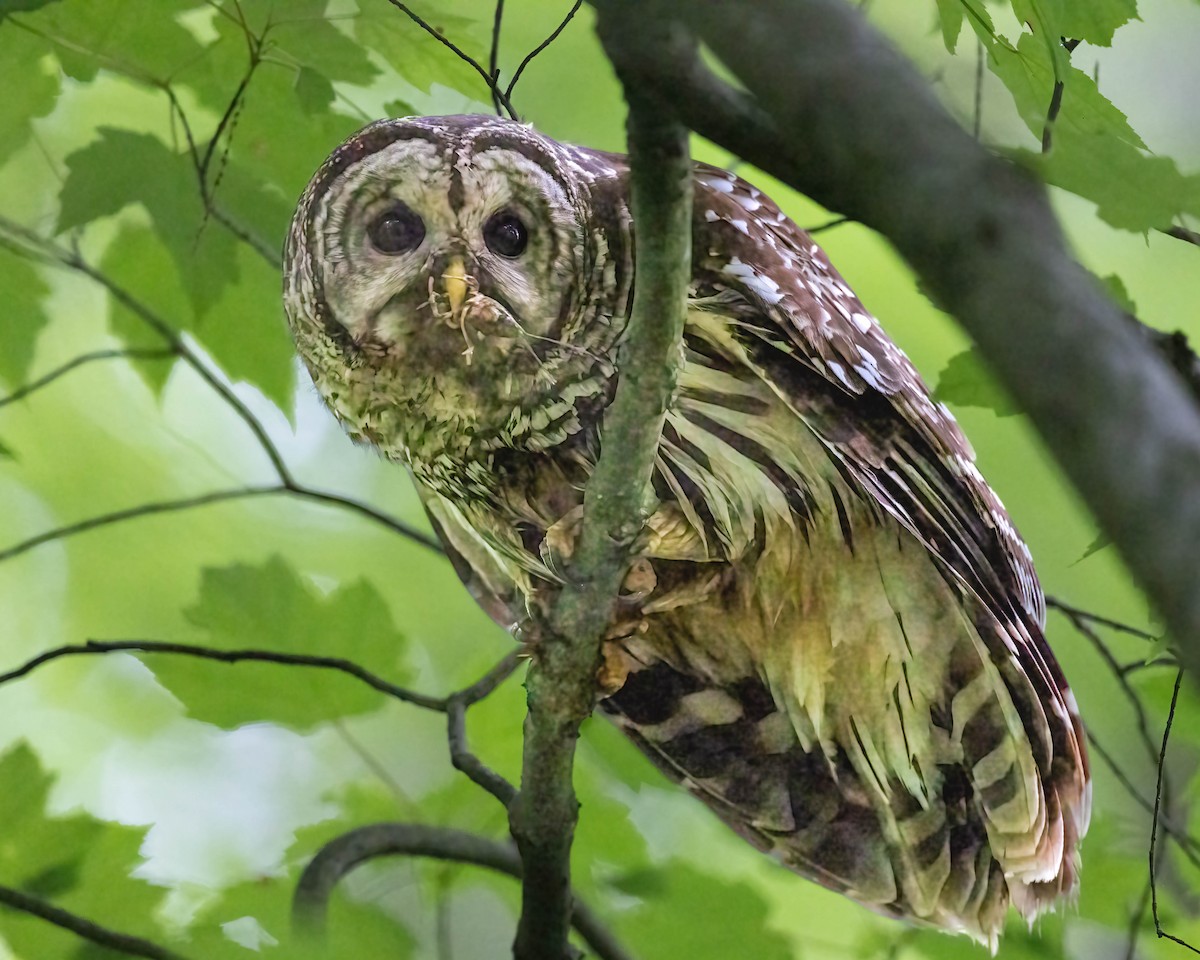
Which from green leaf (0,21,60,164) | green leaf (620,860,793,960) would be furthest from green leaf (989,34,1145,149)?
green leaf (620,860,793,960)

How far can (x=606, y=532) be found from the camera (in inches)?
60.3

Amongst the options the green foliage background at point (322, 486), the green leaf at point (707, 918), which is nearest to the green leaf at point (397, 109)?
the green foliage background at point (322, 486)

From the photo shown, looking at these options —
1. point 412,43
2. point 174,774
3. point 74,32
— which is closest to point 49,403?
point 174,774

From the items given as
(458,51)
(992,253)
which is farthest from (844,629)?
(992,253)

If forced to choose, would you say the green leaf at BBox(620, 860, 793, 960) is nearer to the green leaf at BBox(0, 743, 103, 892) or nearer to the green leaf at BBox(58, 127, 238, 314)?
the green leaf at BBox(0, 743, 103, 892)

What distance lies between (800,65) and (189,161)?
1.70 m

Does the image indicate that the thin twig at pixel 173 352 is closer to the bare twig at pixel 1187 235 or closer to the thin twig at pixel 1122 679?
the thin twig at pixel 1122 679

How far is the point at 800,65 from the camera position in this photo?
557 mm

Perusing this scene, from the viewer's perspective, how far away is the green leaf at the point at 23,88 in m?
1.85

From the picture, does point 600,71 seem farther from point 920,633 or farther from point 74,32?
point 920,633

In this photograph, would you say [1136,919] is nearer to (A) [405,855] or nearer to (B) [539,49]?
(A) [405,855]

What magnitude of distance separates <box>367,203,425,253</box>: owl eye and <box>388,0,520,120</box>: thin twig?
24cm

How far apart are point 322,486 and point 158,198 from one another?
1.60 m

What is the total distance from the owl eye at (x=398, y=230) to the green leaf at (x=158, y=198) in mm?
242
